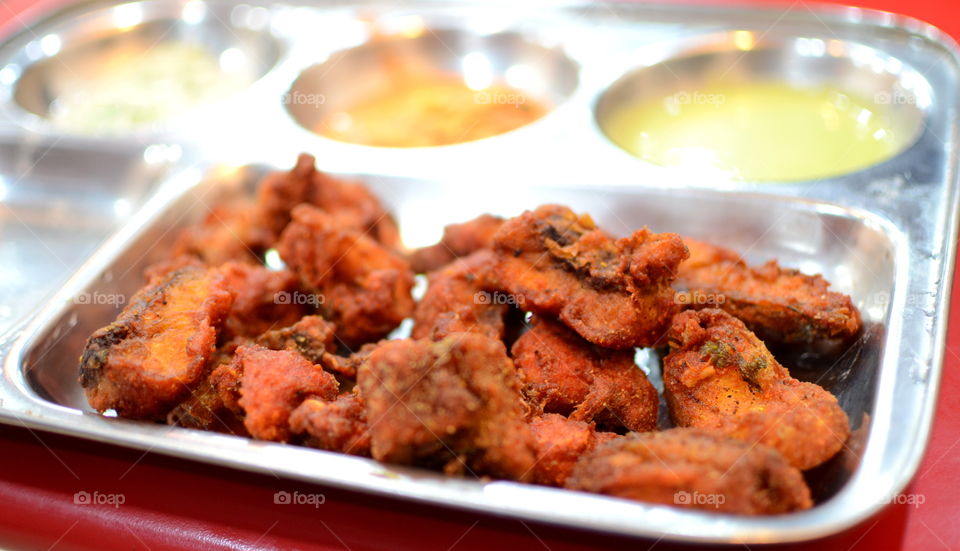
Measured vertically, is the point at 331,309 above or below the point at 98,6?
below

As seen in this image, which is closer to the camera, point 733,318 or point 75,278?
point 733,318

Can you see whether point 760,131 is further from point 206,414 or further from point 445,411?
point 206,414

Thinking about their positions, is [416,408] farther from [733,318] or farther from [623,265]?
[733,318]

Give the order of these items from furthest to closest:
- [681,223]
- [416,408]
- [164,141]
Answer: [164,141], [681,223], [416,408]

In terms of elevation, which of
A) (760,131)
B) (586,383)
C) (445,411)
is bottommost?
(760,131)

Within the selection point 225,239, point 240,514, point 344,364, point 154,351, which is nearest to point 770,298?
point 344,364

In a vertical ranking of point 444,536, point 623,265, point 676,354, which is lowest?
point 444,536

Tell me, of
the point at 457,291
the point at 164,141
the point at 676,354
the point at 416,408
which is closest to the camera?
the point at 416,408

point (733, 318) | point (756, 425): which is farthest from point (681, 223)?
point (756, 425)
